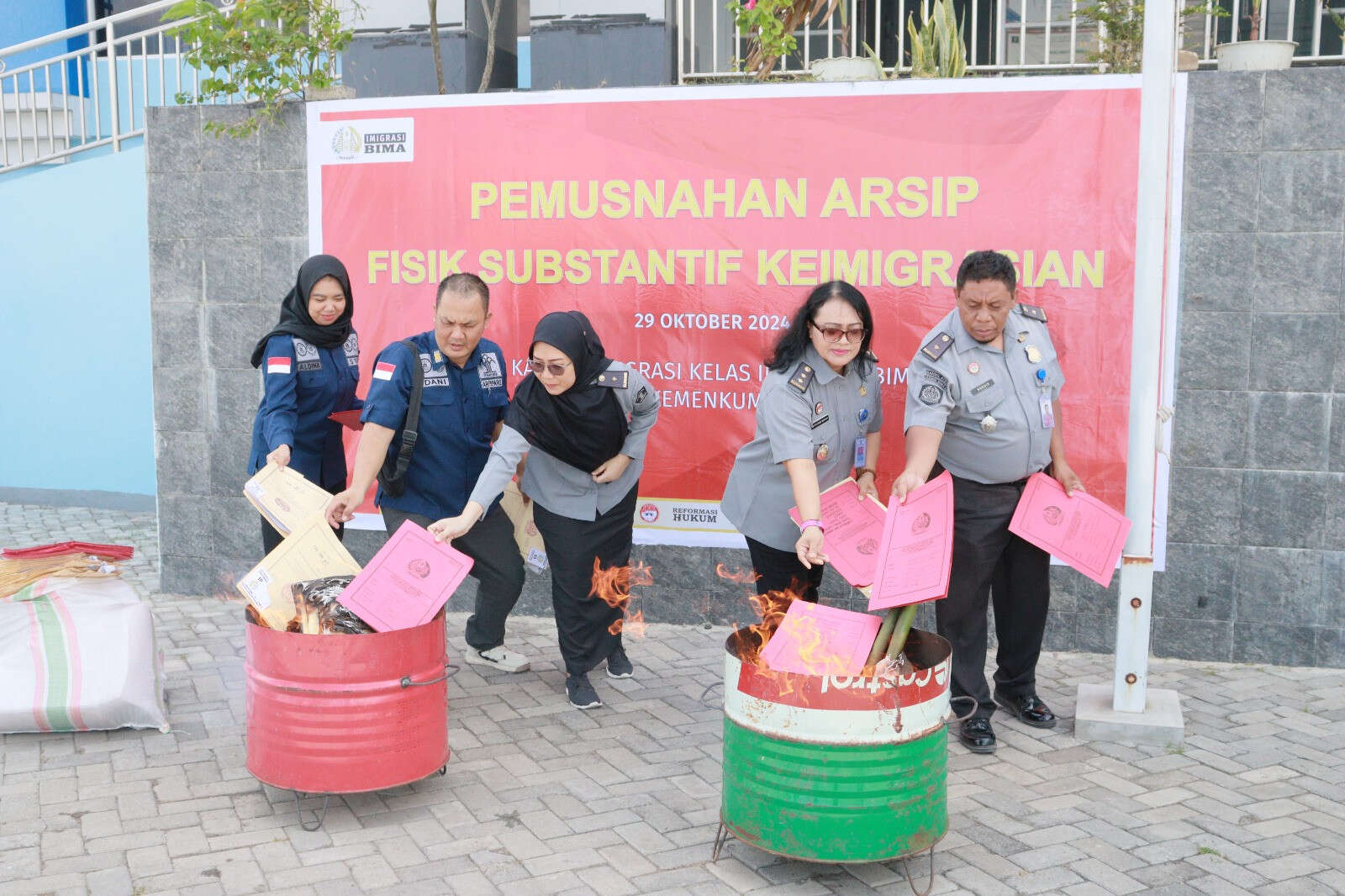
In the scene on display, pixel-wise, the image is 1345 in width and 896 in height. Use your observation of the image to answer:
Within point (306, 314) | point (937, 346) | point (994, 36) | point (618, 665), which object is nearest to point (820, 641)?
point (937, 346)

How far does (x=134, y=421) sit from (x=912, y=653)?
666 centimetres

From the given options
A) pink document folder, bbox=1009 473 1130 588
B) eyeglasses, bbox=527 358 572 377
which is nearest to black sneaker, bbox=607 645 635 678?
eyeglasses, bbox=527 358 572 377

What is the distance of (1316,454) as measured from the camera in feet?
17.3

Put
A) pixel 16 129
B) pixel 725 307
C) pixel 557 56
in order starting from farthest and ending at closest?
1. pixel 16 129
2. pixel 557 56
3. pixel 725 307

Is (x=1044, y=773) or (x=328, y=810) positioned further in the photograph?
(x=1044, y=773)

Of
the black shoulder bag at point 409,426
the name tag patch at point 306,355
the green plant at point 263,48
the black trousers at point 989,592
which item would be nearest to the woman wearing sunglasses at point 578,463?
the black shoulder bag at point 409,426

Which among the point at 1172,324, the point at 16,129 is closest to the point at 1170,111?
the point at 1172,324

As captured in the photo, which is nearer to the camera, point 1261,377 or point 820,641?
point 820,641

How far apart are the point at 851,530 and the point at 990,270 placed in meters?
1.03

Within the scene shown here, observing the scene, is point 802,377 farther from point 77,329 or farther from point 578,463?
point 77,329

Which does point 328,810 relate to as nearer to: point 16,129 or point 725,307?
point 725,307

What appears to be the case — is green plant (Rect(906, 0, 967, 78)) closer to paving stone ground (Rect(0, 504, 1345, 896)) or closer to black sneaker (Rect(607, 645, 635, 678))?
paving stone ground (Rect(0, 504, 1345, 896))

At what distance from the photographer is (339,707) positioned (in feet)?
12.1

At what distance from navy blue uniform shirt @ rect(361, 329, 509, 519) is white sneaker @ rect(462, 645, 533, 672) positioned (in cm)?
83
